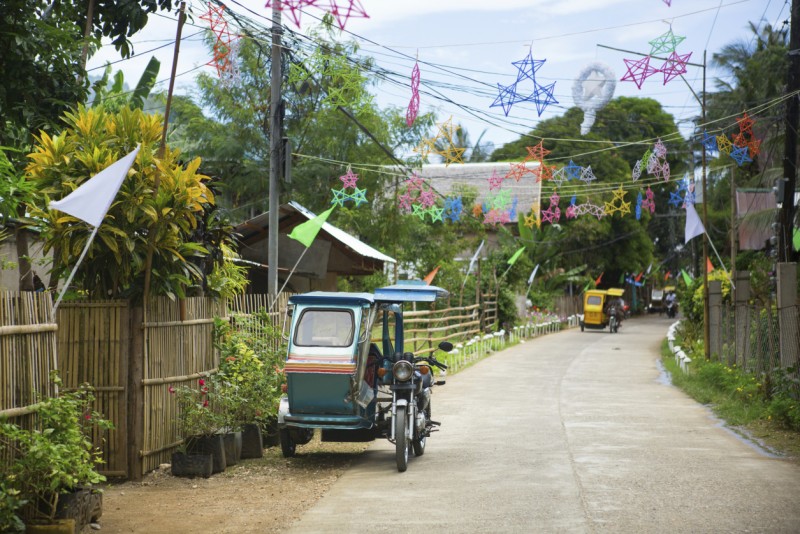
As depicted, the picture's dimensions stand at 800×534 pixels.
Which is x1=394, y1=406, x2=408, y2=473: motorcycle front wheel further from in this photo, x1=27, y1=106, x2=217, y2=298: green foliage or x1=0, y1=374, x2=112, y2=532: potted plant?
x1=0, y1=374, x2=112, y2=532: potted plant

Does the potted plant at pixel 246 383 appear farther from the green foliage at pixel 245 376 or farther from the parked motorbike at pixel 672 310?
the parked motorbike at pixel 672 310

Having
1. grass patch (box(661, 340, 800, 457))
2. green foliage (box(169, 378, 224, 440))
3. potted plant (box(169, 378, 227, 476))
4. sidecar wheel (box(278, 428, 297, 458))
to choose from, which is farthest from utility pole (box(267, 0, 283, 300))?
grass patch (box(661, 340, 800, 457))

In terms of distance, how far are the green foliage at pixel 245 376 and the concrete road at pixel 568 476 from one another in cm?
96

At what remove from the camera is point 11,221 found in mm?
11797

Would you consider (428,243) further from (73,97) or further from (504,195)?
(73,97)

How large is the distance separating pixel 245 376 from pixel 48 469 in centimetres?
515

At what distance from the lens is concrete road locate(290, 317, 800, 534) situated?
8.17 m

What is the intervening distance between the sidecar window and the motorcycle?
2.58 feet

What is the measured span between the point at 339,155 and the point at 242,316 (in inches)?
657

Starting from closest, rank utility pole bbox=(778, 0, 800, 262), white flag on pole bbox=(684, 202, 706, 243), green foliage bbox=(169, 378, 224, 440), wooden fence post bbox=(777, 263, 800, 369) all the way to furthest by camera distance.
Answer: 1. green foliage bbox=(169, 378, 224, 440)
2. wooden fence post bbox=(777, 263, 800, 369)
3. utility pole bbox=(778, 0, 800, 262)
4. white flag on pole bbox=(684, 202, 706, 243)

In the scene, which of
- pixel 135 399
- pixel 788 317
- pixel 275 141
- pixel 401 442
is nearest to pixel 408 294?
pixel 401 442

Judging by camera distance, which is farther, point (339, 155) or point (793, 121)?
point (339, 155)

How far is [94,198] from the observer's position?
27.5ft

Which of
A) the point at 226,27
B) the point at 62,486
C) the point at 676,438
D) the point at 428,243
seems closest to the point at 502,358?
the point at 428,243
